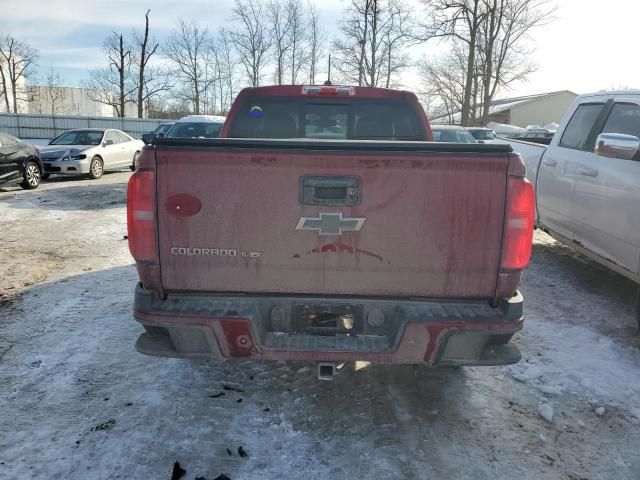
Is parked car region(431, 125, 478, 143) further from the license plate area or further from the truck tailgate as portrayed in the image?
the license plate area

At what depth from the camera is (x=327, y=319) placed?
103 inches

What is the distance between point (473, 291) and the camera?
8.24 ft

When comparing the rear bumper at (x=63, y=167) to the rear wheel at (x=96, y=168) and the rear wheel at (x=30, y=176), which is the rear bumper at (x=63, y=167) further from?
the rear wheel at (x=30, y=176)

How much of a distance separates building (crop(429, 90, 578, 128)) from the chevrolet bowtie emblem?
54.0m

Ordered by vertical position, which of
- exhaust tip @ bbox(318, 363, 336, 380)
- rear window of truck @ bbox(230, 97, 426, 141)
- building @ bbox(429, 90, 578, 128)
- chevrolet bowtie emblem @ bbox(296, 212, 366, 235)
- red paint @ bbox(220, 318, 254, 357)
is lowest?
exhaust tip @ bbox(318, 363, 336, 380)

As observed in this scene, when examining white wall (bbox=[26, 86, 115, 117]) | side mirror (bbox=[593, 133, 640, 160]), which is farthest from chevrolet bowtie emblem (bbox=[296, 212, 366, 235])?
white wall (bbox=[26, 86, 115, 117])

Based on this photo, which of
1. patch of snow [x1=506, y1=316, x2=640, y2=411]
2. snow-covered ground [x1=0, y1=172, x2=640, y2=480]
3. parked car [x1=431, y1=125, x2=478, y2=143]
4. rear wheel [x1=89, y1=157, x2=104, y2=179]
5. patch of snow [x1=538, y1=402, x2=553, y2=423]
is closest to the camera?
snow-covered ground [x1=0, y1=172, x2=640, y2=480]

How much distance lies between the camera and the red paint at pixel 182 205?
241 centimetres

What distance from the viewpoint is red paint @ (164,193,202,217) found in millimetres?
2412

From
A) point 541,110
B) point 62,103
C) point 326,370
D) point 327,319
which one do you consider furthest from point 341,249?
point 62,103

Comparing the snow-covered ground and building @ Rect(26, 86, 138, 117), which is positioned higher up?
building @ Rect(26, 86, 138, 117)

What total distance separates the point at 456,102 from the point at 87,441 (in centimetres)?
5270

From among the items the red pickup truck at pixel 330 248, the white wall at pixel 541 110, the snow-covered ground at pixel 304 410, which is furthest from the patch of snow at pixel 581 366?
the white wall at pixel 541 110

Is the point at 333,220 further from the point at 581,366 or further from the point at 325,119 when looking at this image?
the point at 581,366
